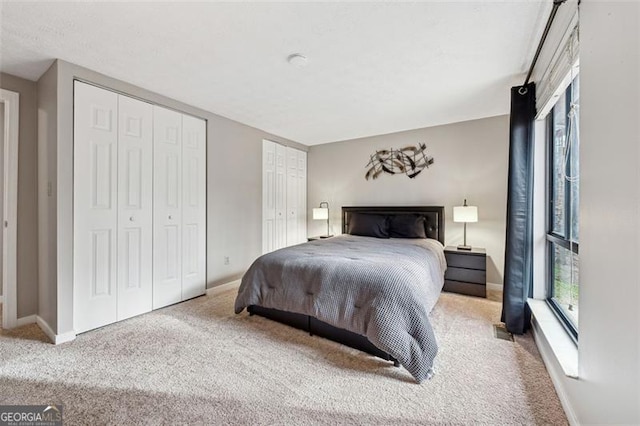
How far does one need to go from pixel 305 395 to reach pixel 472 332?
1667 mm

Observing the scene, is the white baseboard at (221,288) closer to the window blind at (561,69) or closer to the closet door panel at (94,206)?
the closet door panel at (94,206)

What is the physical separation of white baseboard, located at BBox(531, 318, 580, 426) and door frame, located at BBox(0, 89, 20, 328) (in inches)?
168

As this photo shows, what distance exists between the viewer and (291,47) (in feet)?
6.72

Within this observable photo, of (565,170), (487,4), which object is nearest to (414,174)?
(565,170)

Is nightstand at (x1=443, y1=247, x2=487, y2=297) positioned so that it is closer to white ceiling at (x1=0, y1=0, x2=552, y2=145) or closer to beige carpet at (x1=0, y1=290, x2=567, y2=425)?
beige carpet at (x1=0, y1=290, x2=567, y2=425)

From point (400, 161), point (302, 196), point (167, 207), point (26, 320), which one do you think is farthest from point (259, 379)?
point (302, 196)

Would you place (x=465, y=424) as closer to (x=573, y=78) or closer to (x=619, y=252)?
(x=619, y=252)

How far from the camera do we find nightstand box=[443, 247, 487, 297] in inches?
130

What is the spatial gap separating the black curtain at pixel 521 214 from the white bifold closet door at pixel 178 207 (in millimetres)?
3368

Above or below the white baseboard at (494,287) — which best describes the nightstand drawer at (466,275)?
above

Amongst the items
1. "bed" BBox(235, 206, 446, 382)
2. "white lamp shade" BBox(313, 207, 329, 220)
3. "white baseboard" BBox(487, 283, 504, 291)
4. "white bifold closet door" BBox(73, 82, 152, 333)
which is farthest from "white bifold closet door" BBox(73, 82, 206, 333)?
"white baseboard" BBox(487, 283, 504, 291)

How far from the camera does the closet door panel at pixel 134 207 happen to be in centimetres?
262

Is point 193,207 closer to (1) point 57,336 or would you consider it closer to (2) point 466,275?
(1) point 57,336

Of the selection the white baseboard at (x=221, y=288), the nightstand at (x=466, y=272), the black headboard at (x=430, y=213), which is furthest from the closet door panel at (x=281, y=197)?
the nightstand at (x=466, y=272)
